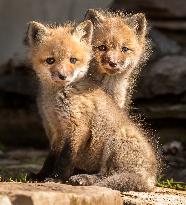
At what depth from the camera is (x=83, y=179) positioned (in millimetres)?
6621

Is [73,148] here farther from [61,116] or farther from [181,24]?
[181,24]

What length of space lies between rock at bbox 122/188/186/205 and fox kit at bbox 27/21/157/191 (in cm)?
12

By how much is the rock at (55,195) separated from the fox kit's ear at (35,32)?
→ 5.61 feet

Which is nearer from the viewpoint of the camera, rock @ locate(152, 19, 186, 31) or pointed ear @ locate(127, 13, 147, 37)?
pointed ear @ locate(127, 13, 147, 37)

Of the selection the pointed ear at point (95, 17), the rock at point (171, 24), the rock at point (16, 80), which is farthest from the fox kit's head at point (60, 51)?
the rock at point (171, 24)

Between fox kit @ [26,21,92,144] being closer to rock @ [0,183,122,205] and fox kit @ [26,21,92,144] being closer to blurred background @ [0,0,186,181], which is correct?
rock @ [0,183,122,205]

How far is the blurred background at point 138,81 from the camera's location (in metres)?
10.6

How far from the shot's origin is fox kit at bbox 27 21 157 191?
670 cm

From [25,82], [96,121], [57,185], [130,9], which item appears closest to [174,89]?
[130,9]

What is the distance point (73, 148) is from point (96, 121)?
360mm

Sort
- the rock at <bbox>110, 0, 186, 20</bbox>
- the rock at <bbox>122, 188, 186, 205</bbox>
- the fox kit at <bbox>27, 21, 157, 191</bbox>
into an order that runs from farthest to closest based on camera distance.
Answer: the rock at <bbox>110, 0, 186, 20</bbox> < the fox kit at <bbox>27, 21, 157, 191</bbox> < the rock at <bbox>122, 188, 186, 205</bbox>

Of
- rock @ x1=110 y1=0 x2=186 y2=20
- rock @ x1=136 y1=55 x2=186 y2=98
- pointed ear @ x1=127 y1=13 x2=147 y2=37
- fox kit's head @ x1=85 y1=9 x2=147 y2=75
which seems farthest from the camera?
rock @ x1=110 y1=0 x2=186 y2=20

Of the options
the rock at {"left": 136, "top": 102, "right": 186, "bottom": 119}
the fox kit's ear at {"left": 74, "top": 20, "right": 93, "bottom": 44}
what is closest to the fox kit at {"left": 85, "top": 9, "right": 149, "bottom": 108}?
the fox kit's ear at {"left": 74, "top": 20, "right": 93, "bottom": 44}

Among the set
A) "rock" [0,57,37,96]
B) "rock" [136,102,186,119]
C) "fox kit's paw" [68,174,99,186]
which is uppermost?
"rock" [0,57,37,96]
